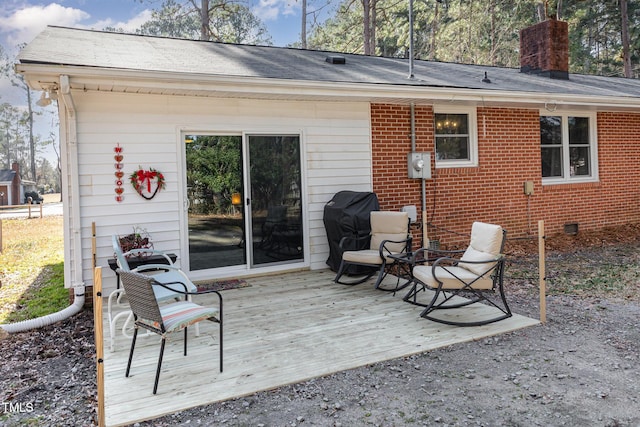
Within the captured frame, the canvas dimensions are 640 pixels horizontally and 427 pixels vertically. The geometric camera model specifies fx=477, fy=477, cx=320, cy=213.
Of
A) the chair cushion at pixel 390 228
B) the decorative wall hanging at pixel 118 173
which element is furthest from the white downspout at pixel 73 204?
the chair cushion at pixel 390 228

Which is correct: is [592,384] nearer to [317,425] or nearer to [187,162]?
[317,425]

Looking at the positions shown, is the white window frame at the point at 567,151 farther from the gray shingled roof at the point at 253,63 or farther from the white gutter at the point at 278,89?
the white gutter at the point at 278,89

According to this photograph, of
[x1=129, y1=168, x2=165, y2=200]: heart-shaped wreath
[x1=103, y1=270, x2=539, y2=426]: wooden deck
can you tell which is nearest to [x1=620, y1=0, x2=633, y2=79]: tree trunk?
[x1=103, y1=270, x2=539, y2=426]: wooden deck

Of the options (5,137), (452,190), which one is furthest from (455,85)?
(5,137)

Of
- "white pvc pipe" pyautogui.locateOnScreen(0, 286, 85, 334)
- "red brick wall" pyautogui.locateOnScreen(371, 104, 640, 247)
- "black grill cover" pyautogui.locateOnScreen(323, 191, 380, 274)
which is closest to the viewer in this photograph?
"white pvc pipe" pyautogui.locateOnScreen(0, 286, 85, 334)

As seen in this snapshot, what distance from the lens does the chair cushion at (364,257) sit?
5789mm

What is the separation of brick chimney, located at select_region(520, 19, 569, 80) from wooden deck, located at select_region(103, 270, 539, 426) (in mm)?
7770

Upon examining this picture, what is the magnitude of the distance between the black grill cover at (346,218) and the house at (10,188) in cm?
4030

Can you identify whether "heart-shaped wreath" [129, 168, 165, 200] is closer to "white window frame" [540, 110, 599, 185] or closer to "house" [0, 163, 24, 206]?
"white window frame" [540, 110, 599, 185]

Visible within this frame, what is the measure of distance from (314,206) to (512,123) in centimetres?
420

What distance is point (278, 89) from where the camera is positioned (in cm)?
606

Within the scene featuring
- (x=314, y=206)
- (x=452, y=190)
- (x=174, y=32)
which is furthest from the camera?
(x=174, y=32)

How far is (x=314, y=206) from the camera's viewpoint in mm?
7137

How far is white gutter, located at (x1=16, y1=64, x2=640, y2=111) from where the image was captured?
16.7 ft
